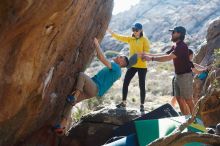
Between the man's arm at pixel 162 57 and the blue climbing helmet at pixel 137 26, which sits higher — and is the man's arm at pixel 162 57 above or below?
below

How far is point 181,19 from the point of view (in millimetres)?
102312

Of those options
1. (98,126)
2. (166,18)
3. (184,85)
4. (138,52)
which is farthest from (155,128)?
(166,18)

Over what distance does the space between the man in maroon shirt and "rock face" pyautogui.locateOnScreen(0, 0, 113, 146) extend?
182cm

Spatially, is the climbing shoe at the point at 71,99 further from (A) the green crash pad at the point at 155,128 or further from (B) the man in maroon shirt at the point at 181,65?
(B) the man in maroon shirt at the point at 181,65

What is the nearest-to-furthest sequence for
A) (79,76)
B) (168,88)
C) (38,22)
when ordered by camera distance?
(38,22)
(79,76)
(168,88)

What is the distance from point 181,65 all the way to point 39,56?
3901mm

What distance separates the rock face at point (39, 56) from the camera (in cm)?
812

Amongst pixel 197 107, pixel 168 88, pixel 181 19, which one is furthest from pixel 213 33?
pixel 181 19

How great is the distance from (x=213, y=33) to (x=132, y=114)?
9.07 m

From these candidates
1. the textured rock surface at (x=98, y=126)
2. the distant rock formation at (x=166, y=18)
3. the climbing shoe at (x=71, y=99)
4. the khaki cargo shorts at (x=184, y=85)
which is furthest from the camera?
the distant rock formation at (x=166, y=18)

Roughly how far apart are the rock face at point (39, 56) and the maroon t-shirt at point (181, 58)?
6.90 feet

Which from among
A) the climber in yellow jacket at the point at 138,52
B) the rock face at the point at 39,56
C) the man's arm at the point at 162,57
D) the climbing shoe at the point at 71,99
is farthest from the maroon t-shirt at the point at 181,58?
the climbing shoe at the point at 71,99

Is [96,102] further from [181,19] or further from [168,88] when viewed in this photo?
[181,19]

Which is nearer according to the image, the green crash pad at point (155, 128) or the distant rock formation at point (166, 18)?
the green crash pad at point (155, 128)
